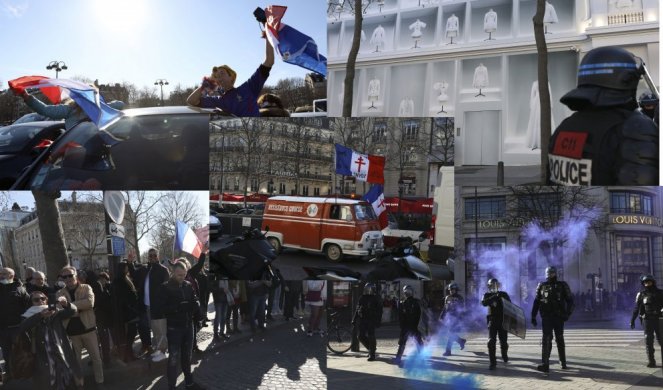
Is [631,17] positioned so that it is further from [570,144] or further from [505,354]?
[505,354]

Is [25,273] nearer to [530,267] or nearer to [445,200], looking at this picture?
[445,200]

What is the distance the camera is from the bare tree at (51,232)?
13.7ft

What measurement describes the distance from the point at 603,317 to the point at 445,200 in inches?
43.0

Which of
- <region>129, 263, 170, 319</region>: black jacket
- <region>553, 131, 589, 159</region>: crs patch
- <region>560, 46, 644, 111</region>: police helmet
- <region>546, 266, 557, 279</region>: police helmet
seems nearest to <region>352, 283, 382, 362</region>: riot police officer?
<region>546, 266, 557, 279</region>: police helmet

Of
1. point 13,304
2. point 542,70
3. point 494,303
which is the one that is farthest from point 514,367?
point 542,70

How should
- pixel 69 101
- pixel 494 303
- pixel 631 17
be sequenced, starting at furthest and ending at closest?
1. pixel 631 17
2. pixel 69 101
3. pixel 494 303

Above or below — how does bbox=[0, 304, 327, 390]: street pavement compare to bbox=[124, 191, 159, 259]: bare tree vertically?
below

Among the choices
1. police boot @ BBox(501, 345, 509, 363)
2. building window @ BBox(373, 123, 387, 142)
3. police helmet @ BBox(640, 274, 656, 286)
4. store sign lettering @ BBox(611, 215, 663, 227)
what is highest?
building window @ BBox(373, 123, 387, 142)

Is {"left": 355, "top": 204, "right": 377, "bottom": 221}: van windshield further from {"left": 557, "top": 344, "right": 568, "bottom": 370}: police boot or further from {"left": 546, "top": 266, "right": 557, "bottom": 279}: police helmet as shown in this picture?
{"left": 557, "top": 344, "right": 568, "bottom": 370}: police boot

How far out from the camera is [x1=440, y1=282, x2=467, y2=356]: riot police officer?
3893 mm

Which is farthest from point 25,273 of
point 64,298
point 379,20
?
point 379,20

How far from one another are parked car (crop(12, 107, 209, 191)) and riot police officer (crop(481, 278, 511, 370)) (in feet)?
5.85

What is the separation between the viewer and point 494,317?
150 inches

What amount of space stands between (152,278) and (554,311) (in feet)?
7.82
